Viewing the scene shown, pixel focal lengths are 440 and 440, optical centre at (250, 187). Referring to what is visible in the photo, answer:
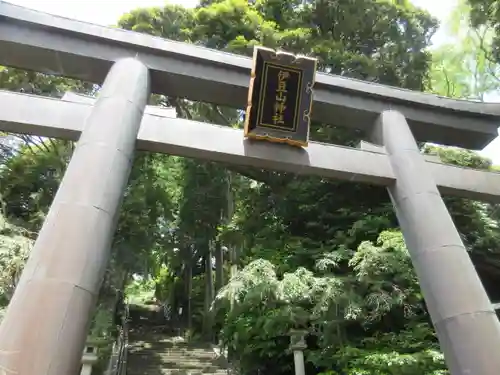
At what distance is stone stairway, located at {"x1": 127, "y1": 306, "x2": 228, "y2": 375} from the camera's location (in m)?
11.8

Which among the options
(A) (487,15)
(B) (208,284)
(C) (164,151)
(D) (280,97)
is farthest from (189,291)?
(C) (164,151)

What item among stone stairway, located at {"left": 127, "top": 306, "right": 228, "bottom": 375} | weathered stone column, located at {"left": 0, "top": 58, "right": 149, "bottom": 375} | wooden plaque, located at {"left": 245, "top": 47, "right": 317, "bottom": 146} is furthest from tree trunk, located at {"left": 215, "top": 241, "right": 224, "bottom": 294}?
weathered stone column, located at {"left": 0, "top": 58, "right": 149, "bottom": 375}

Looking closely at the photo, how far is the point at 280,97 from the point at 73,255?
10.4 ft

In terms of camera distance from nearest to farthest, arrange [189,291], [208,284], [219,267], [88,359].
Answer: [88,359] → [219,267] → [208,284] → [189,291]

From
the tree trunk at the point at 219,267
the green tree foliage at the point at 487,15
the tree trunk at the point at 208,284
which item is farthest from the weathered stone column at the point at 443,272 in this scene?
the tree trunk at the point at 208,284

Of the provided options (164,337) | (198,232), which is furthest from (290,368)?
(164,337)

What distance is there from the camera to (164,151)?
4914mm

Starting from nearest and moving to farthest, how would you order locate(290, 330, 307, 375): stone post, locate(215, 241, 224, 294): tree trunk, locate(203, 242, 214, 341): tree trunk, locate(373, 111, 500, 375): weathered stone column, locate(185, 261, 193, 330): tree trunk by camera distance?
1. locate(373, 111, 500, 375): weathered stone column
2. locate(290, 330, 307, 375): stone post
3. locate(203, 242, 214, 341): tree trunk
4. locate(215, 241, 224, 294): tree trunk
5. locate(185, 261, 193, 330): tree trunk

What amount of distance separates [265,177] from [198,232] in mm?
5672

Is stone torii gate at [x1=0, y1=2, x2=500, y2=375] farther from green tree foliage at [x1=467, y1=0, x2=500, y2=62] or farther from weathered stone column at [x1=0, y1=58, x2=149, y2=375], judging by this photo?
green tree foliage at [x1=467, y1=0, x2=500, y2=62]

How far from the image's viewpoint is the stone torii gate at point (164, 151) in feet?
11.4

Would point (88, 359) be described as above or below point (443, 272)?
below

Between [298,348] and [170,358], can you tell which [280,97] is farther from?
[170,358]

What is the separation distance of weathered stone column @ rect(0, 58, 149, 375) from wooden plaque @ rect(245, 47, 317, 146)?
4.78 feet
